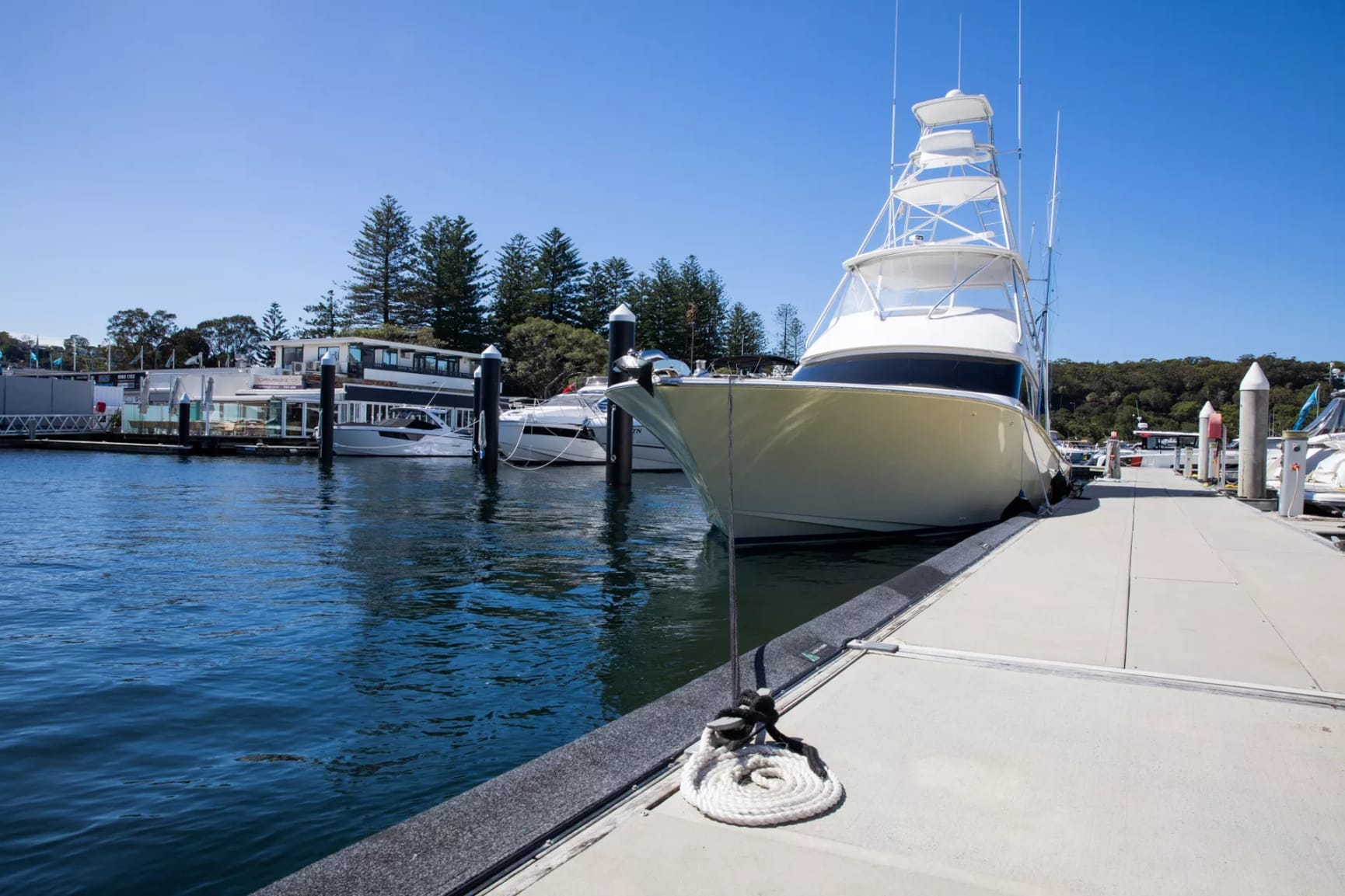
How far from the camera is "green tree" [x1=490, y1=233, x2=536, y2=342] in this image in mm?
61763

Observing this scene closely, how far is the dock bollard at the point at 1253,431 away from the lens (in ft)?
42.7

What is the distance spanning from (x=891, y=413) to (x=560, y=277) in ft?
182

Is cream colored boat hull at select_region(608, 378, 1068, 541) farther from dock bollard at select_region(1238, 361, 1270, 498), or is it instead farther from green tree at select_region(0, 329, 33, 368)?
green tree at select_region(0, 329, 33, 368)

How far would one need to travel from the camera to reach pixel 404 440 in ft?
115

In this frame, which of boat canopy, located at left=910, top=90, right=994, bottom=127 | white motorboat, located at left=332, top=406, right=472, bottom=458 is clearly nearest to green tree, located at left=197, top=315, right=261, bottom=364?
white motorboat, located at left=332, top=406, right=472, bottom=458

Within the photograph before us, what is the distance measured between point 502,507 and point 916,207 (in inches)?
377

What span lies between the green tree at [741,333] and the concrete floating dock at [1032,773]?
61090mm

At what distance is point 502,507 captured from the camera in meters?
16.4

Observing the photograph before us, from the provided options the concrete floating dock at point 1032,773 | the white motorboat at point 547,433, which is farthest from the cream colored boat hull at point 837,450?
the white motorboat at point 547,433

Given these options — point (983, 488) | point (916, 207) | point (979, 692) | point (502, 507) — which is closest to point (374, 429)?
point (502, 507)

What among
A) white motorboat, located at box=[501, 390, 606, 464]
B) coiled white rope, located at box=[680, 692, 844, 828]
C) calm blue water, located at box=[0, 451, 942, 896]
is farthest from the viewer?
white motorboat, located at box=[501, 390, 606, 464]

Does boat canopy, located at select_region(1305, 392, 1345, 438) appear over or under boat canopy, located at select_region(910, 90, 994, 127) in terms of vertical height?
under

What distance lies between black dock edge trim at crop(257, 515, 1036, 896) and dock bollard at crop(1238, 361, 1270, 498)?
12595mm

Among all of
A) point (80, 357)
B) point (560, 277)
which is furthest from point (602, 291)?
point (80, 357)
